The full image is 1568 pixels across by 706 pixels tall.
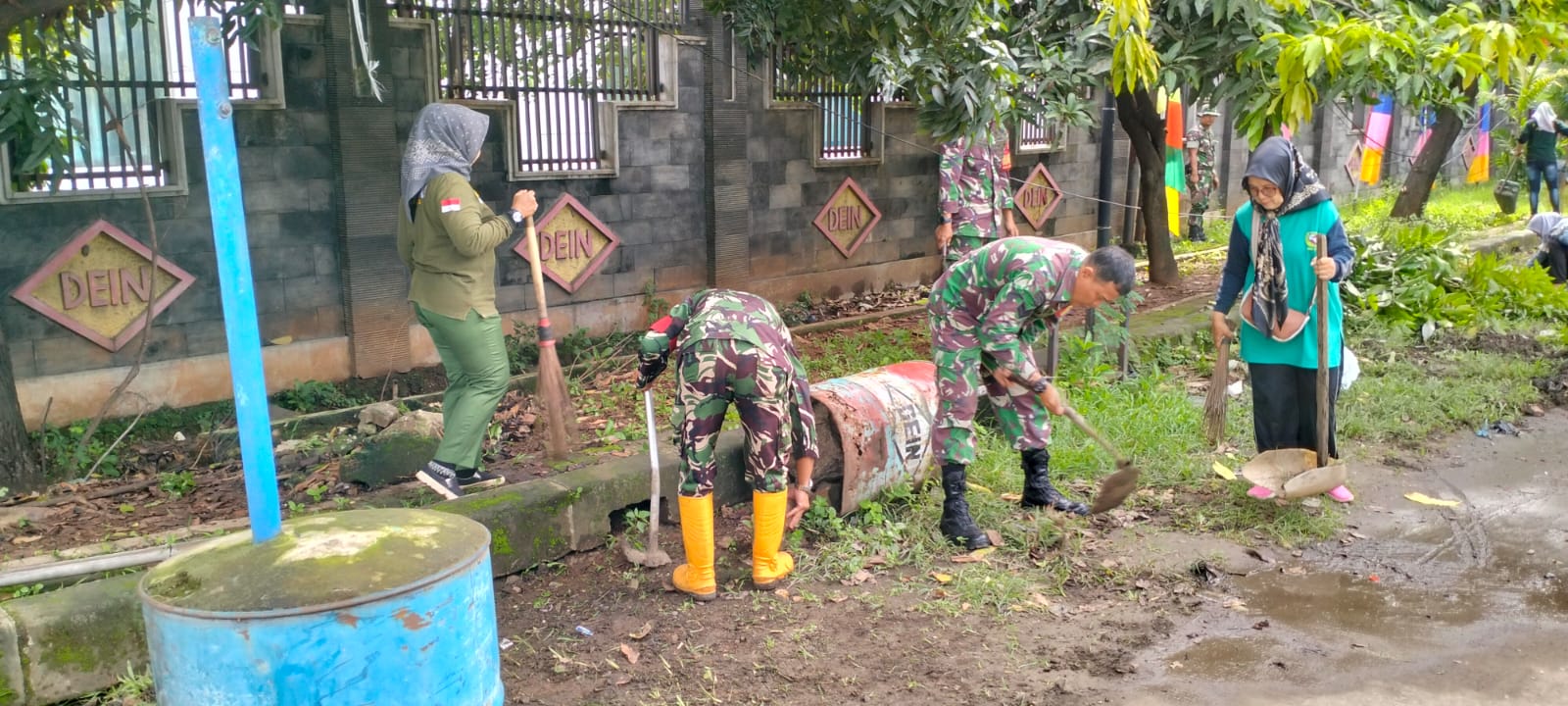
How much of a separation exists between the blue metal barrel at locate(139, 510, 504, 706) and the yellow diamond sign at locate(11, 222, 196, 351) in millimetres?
3613

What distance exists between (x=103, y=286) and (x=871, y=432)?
4.29 metres

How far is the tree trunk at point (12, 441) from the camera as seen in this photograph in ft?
16.8

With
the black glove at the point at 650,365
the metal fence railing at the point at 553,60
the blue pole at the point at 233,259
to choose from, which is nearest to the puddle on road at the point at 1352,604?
the black glove at the point at 650,365

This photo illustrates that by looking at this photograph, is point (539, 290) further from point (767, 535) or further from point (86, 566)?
Answer: point (86, 566)

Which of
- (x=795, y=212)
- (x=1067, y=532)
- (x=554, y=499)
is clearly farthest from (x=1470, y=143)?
(x=554, y=499)

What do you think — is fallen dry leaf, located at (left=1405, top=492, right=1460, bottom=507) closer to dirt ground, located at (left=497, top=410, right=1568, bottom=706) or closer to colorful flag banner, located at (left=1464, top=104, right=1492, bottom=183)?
dirt ground, located at (left=497, top=410, right=1568, bottom=706)

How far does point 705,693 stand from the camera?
392 centimetres

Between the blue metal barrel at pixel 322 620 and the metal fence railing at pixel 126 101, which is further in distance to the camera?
the metal fence railing at pixel 126 101

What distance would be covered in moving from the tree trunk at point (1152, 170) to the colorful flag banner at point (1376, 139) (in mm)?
10441

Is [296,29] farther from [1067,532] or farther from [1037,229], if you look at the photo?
[1037,229]

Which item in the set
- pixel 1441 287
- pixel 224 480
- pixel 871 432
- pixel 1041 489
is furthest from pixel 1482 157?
pixel 224 480

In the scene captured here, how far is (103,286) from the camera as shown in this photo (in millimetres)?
6371

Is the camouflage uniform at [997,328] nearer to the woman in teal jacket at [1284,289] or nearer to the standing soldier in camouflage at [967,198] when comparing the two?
the woman in teal jacket at [1284,289]

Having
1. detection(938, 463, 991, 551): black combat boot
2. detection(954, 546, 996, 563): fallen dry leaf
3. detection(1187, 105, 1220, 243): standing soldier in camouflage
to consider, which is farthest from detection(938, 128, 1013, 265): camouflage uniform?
detection(1187, 105, 1220, 243): standing soldier in camouflage
